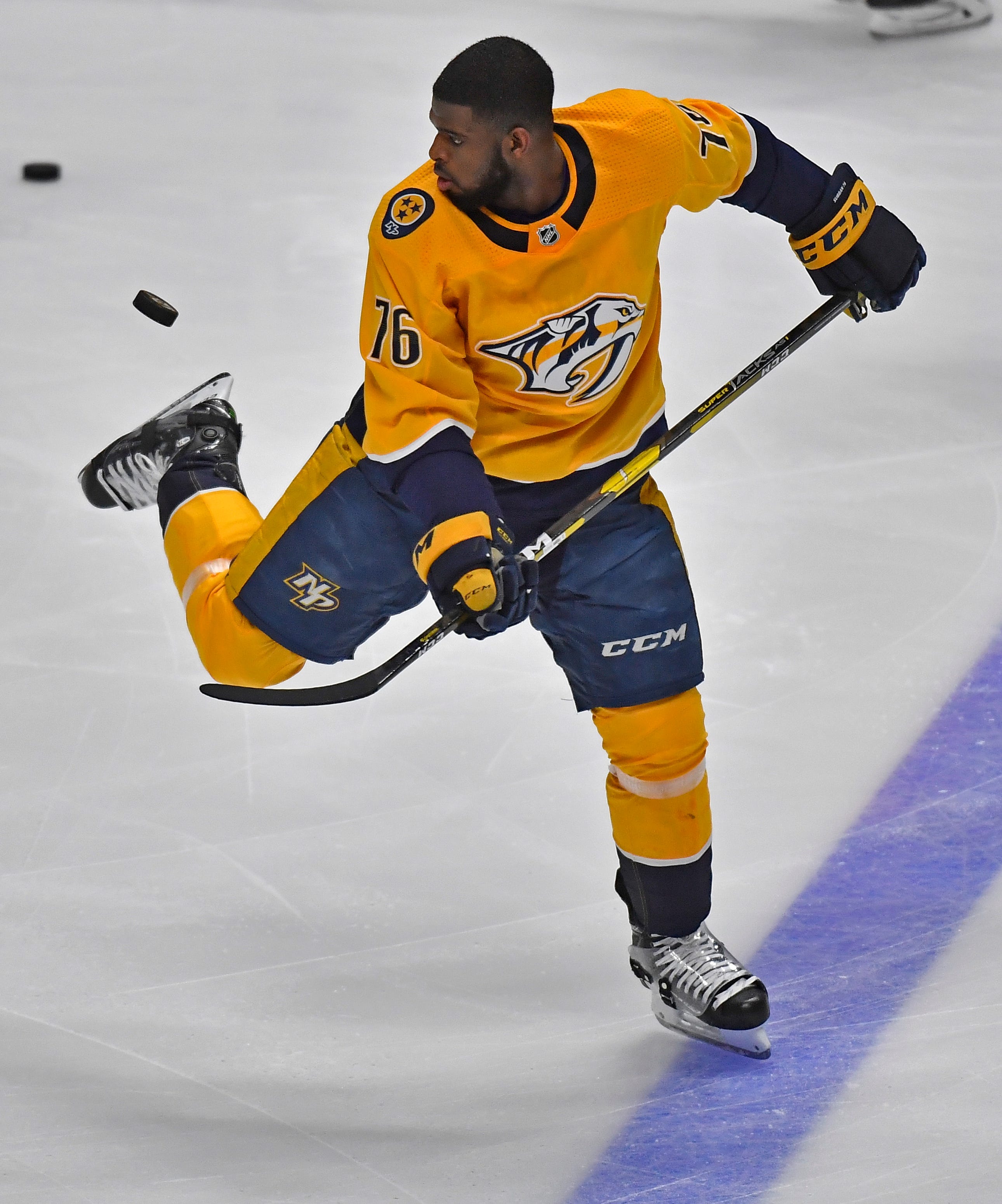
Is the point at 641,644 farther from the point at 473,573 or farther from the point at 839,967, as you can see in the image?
the point at 839,967

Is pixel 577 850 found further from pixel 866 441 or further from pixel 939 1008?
pixel 866 441

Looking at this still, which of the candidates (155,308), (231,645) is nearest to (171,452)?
(155,308)

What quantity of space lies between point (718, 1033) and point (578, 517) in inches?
27.2

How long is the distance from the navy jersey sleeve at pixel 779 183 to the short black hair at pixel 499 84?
0.42 meters

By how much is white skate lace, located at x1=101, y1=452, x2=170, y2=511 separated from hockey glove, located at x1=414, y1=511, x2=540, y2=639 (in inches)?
39.7

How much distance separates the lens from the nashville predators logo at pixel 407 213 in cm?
184

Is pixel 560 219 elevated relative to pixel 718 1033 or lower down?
elevated

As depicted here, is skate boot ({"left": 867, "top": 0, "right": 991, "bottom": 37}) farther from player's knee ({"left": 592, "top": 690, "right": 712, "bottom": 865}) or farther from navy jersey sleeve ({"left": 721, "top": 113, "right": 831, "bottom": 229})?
player's knee ({"left": 592, "top": 690, "right": 712, "bottom": 865})

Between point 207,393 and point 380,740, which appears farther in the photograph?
point 207,393

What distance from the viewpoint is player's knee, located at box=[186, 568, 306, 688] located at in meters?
2.32

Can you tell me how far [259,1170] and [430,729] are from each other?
93cm

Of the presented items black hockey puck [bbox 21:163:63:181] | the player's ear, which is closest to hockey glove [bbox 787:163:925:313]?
the player's ear

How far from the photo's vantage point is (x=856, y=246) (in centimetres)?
221

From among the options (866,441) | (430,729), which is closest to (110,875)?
(430,729)
